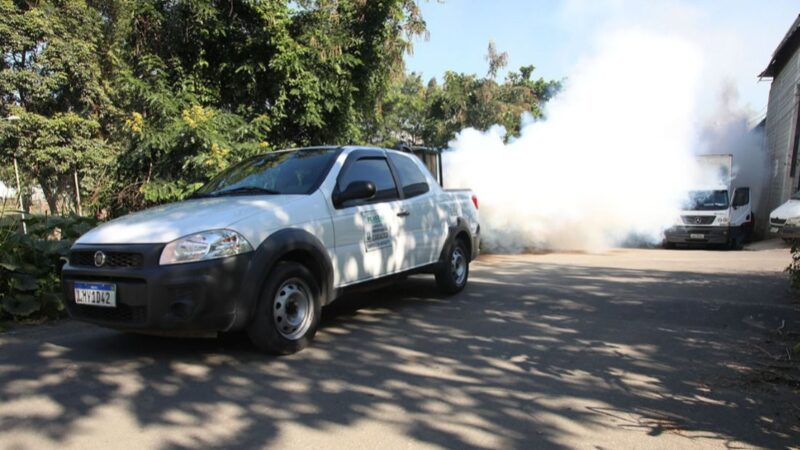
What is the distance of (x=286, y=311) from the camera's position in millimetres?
4629

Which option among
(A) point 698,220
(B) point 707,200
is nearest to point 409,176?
(A) point 698,220

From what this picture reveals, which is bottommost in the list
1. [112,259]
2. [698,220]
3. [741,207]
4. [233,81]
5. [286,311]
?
[286,311]

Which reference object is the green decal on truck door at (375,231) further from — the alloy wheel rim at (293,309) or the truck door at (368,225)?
the alloy wheel rim at (293,309)

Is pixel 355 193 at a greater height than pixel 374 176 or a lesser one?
lesser

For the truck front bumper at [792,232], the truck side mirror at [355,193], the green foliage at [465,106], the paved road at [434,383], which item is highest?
the green foliage at [465,106]

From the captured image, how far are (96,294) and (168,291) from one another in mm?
688

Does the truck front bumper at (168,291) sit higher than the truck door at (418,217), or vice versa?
the truck door at (418,217)

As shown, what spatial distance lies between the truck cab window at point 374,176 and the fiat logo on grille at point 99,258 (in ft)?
6.77

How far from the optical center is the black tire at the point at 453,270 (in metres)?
6.92

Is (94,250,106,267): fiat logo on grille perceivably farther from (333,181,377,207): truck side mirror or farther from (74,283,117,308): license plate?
(333,181,377,207): truck side mirror

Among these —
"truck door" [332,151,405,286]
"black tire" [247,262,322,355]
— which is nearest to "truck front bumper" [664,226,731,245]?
"truck door" [332,151,405,286]

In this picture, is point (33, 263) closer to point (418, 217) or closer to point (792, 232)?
point (418, 217)

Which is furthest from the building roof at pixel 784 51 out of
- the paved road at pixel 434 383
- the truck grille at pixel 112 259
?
the truck grille at pixel 112 259

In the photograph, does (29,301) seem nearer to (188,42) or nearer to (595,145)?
(188,42)
